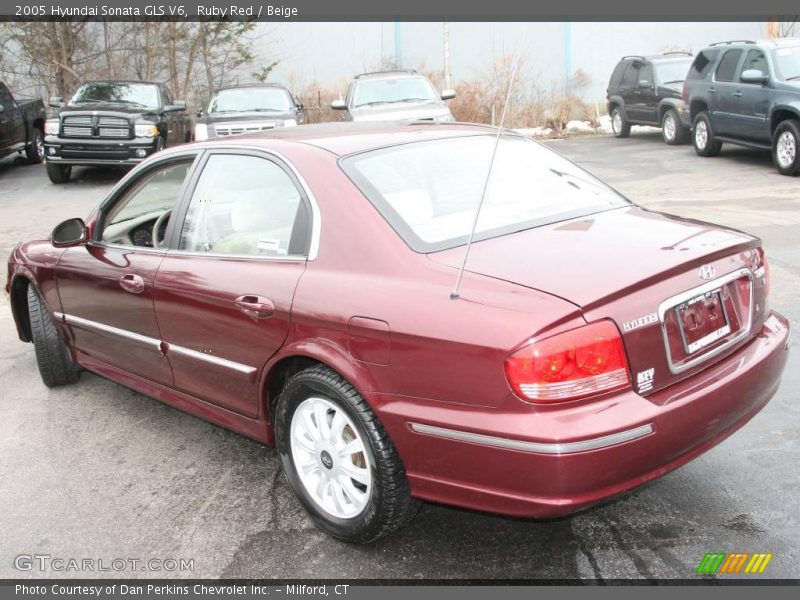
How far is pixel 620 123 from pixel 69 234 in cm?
1705

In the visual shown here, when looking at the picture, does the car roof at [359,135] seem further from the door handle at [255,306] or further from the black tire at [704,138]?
the black tire at [704,138]

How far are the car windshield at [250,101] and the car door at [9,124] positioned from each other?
3.85 metres

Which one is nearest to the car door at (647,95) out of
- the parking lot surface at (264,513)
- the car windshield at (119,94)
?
the car windshield at (119,94)

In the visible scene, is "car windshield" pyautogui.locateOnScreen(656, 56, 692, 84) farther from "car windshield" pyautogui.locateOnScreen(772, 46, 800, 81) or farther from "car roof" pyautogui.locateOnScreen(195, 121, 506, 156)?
"car roof" pyautogui.locateOnScreen(195, 121, 506, 156)

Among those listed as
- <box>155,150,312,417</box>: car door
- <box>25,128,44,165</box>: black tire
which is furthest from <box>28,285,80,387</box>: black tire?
<box>25,128,44,165</box>: black tire

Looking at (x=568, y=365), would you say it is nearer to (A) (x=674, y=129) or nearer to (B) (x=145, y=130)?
(B) (x=145, y=130)

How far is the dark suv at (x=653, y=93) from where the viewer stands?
1741 centimetres

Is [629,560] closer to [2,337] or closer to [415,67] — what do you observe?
[2,337]

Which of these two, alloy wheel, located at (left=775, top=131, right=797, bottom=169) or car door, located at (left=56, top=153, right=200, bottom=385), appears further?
alloy wheel, located at (left=775, top=131, right=797, bottom=169)

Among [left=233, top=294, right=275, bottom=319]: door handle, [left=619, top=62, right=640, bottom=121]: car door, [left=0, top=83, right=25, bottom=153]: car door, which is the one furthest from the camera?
[left=619, top=62, right=640, bottom=121]: car door

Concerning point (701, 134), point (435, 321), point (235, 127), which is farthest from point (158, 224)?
point (701, 134)

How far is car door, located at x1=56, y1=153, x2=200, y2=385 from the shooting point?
14.2 feet

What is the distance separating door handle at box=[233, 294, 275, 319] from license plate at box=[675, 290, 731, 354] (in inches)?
63.5

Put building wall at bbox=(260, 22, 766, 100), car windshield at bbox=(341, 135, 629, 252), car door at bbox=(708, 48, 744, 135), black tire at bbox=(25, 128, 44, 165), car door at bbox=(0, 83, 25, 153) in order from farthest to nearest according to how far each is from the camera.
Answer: building wall at bbox=(260, 22, 766, 100), black tire at bbox=(25, 128, 44, 165), car door at bbox=(0, 83, 25, 153), car door at bbox=(708, 48, 744, 135), car windshield at bbox=(341, 135, 629, 252)
